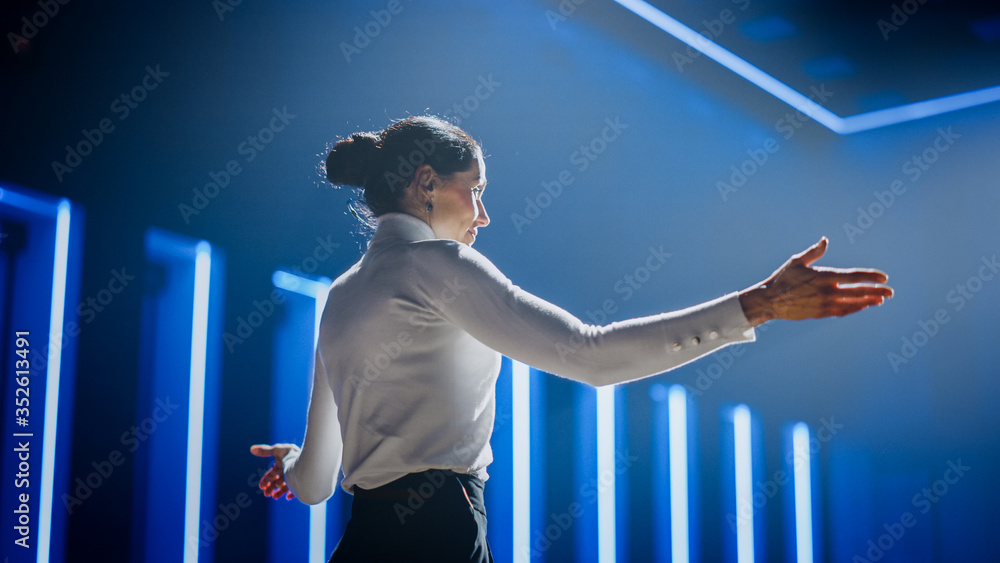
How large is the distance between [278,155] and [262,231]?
27 centimetres

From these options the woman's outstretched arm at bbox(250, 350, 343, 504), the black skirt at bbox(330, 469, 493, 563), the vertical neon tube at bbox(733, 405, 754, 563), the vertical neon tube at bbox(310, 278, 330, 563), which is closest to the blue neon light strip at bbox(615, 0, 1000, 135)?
the vertical neon tube at bbox(733, 405, 754, 563)

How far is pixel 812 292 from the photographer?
2.38ft

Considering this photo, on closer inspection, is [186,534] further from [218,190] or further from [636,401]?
[636,401]

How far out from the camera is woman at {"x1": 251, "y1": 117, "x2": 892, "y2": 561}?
75 cm

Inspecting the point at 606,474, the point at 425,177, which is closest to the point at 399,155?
the point at 425,177

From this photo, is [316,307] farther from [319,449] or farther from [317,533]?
[319,449]

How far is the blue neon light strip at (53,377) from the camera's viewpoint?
6.46 feet

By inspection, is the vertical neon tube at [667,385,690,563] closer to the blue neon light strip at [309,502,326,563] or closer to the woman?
the blue neon light strip at [309,502,326,563]

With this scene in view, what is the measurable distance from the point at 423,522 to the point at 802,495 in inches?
84.0

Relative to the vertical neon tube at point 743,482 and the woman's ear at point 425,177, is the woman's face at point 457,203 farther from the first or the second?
the vertical neon tube at point 743,482

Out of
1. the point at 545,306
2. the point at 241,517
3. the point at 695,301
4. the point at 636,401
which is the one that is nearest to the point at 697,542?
the point at 636,401

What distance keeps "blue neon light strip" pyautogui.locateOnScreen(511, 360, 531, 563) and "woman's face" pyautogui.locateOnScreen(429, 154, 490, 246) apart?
1.37 meters

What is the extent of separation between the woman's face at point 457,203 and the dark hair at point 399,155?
15 millimetres

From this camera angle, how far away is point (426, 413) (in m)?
0.87
